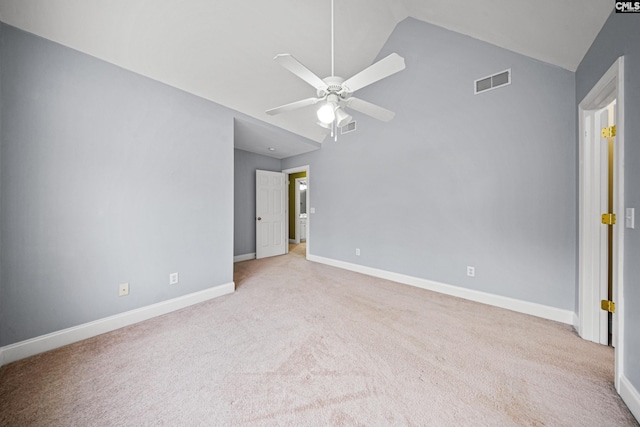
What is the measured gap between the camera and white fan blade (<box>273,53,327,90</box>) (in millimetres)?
1348

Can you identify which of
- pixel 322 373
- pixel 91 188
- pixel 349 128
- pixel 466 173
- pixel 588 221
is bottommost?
pixel 322 373

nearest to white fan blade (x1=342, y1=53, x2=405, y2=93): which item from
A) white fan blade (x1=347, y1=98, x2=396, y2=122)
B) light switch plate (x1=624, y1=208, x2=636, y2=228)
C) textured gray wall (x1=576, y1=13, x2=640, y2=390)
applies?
white fan blade (x1=347, y1=98, x2=396, y2=122)

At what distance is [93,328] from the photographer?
6.65 ft

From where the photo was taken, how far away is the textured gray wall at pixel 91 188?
1713mm

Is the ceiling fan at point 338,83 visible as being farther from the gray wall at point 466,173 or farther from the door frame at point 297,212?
the door frame at point 297,212

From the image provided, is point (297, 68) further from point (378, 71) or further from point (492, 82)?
point (492, 82)

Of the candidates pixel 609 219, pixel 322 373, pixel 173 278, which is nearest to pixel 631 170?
pixel 609 219

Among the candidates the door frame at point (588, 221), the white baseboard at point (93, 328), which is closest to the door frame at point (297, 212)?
the white baseboard at point (93, 328)

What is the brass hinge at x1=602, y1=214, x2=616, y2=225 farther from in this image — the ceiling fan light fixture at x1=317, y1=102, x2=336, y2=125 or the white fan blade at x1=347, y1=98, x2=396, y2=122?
the ceiling fan light fixture at x1=317, y1=102, x2=336, y2=125

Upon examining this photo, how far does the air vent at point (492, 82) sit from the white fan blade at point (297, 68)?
2257 millimetres

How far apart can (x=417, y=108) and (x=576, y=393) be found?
322 centimetres

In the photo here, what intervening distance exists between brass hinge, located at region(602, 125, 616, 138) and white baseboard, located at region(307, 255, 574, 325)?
65.6 inches

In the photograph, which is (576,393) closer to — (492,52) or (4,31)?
(492,52)

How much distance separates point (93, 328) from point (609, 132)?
15.6 ft
